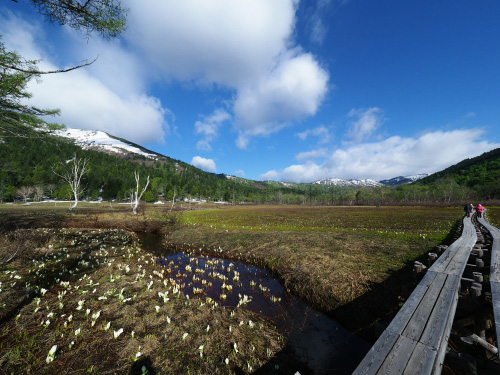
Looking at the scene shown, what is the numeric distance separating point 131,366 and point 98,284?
5.28 metres

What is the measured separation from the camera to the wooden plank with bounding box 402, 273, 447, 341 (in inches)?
129

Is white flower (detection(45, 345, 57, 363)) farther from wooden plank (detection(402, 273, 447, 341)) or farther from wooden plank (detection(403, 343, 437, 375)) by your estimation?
wooden plank (detection(402, 273, 447, 341))

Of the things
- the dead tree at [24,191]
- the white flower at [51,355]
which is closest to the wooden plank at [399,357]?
the white flower at [51,355]

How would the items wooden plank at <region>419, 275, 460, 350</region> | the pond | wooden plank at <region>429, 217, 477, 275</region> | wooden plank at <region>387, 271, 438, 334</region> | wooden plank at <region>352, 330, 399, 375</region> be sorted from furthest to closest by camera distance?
wooden plank at <region>429, 217, 477, 275</region>, the pond, wooden plank at <region>387, 271, 438, 334</region>, wooden plank at <region>419, 275, 460, 350</region>, wooden plank at <region>352, 330, 399, 375</region>

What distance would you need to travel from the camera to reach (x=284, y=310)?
24.2ft

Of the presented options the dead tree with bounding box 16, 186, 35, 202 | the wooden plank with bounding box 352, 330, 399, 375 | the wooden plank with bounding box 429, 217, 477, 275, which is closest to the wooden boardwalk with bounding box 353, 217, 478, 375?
the wooden plank with bounding box 352, 330, 399, 375

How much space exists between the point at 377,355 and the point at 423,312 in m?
2.06

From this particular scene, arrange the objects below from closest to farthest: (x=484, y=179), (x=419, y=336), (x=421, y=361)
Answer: (x=421, y=361) < (x=419, y=336) < (x=484, y=179)

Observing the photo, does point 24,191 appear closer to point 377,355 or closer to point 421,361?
point 377,355

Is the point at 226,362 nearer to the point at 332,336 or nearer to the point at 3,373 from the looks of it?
the point at 332,336

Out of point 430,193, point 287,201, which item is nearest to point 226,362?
point 430,193

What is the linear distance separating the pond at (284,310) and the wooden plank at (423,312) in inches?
99.9

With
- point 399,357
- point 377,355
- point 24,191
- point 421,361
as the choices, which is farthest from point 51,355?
point 24,191

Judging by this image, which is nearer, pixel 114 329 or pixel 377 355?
pixel 377 355
